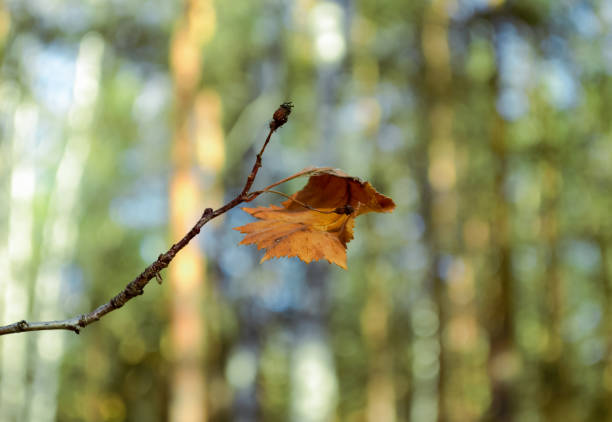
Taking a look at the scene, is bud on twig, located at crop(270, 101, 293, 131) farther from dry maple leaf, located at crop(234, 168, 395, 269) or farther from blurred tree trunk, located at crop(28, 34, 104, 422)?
blurred tree trunk, located at crop(28, 34, 104, 422)

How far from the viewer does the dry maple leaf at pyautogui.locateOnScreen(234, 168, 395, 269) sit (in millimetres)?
516

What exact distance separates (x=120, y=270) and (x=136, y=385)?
277 cm

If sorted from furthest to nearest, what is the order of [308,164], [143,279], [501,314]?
[501,314], [308,164], [143,279]

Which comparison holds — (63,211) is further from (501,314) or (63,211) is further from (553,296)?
(553,296)

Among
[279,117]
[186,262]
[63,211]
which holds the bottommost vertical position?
[279,117]

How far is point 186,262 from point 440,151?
11.0 feet

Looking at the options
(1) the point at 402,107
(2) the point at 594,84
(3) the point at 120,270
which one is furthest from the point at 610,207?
(3) the point at 120,270

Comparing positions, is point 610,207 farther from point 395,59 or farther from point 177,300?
point 177,300

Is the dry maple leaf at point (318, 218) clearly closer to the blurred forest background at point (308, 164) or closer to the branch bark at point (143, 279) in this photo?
the branch bark at point (143, 279)

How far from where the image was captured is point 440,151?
7.25 m

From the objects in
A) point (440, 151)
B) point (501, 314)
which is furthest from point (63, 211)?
point (501, 314)

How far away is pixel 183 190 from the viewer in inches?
241

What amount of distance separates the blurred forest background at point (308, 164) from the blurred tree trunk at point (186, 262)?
2cm

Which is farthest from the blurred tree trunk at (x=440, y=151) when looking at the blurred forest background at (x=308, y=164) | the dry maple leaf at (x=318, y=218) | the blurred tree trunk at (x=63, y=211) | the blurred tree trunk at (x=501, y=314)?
the dry maple leaf at (x=318, y=218)
